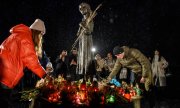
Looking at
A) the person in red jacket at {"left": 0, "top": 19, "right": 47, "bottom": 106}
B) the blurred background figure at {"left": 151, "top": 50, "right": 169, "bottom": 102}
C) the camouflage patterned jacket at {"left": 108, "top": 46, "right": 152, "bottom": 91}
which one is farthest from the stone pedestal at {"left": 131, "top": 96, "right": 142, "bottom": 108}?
the blurred background figure at {"left": 151, "top": 50, "right": 169, "bottom": 102}

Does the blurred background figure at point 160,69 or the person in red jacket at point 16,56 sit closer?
the person in red jacket at point 16,56

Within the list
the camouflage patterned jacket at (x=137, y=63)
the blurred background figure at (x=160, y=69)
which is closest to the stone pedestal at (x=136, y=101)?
the camouflage patterned jacket at (x=137, y=63)

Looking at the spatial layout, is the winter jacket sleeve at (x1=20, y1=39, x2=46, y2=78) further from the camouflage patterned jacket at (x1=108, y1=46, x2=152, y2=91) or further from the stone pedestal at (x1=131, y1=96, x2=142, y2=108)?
the camouflage patterned jacket at (x1=108, y1=46, x2=152, y2=91)

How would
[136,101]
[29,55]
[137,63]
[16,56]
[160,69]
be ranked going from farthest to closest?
[160,69]
[137,63]
[136,101]
[29,55]
[16,56]

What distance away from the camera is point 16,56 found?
4.67m

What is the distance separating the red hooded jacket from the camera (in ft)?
15.0

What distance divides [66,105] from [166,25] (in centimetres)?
1797

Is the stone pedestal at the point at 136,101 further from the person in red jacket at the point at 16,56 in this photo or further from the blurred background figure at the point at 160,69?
the blurred background figure at the point at 160,69

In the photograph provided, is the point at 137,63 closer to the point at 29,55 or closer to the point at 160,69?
the point at 29,55

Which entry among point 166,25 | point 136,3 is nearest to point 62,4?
point 136,3

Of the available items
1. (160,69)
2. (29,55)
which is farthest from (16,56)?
(160,69)

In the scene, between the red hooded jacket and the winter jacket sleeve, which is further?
the winter jacket sleeve

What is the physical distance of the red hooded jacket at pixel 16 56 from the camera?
15.0 feet

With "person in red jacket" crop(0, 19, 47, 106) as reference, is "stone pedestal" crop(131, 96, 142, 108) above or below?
below
